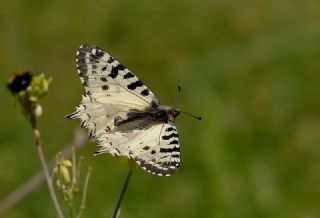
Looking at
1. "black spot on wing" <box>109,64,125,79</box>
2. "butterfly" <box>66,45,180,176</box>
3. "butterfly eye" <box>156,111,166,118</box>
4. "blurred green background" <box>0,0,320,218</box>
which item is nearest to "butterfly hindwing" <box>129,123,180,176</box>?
"butterfly" <box>66,45,180,176</box>

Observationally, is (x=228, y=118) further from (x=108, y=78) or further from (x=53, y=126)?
(x=108, y=78)

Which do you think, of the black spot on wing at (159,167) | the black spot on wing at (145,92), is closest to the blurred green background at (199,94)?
the black spot on wing at (145,92)

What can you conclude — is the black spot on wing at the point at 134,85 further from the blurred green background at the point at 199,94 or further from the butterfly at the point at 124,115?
the blurred green background at the point at 199,94

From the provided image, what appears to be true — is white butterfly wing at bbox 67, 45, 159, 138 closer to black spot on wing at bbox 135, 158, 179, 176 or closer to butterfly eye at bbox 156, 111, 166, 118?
butterfly eye at bbox 156, 111, 166, 118

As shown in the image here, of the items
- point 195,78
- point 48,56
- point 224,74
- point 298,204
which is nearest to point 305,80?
point 224,74

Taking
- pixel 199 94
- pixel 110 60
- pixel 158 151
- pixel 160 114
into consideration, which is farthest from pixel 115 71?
pixel 199 94

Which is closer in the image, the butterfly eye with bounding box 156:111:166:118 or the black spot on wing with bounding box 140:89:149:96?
the butterfly eye with bounding box 156:111:166:118
